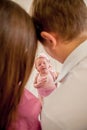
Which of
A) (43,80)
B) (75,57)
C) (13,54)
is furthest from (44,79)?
(13,54)

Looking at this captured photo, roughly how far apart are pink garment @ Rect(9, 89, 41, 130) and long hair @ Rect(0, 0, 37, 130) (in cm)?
4

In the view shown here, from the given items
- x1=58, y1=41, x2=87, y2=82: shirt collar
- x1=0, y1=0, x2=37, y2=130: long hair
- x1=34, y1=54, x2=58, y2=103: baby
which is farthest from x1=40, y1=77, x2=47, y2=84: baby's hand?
x1=0, y1=0, x2=37, y2=130: long hair

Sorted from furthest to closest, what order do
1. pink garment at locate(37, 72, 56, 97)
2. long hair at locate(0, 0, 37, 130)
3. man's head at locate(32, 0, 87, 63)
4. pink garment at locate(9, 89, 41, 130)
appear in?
1. pink garment at locate(37, 72, 56, 97)
2. man's head at locate(32, 0, 87, 63)
3. pink garment at locate(9, 89, 41, 130)
4. long hair at locate(0, 0, 37, 130)

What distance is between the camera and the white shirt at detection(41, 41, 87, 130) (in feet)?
2.22

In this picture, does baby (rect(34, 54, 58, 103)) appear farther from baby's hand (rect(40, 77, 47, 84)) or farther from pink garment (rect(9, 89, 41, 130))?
pink garment (rect(9, 89, 41, 130))

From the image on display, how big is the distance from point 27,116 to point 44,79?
44 cm

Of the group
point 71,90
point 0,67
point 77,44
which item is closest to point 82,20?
point 77,44

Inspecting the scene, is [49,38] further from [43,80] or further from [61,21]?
[43,80]

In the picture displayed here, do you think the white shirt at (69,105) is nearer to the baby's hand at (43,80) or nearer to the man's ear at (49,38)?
the man's ear at (49,38)

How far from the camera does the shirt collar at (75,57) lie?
73 cm

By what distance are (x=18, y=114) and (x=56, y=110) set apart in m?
0.12

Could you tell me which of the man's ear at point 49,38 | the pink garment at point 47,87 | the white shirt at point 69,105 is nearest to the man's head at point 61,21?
the man's ear at point 49,38

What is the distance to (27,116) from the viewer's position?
63 centimetres

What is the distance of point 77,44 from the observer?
758mm
